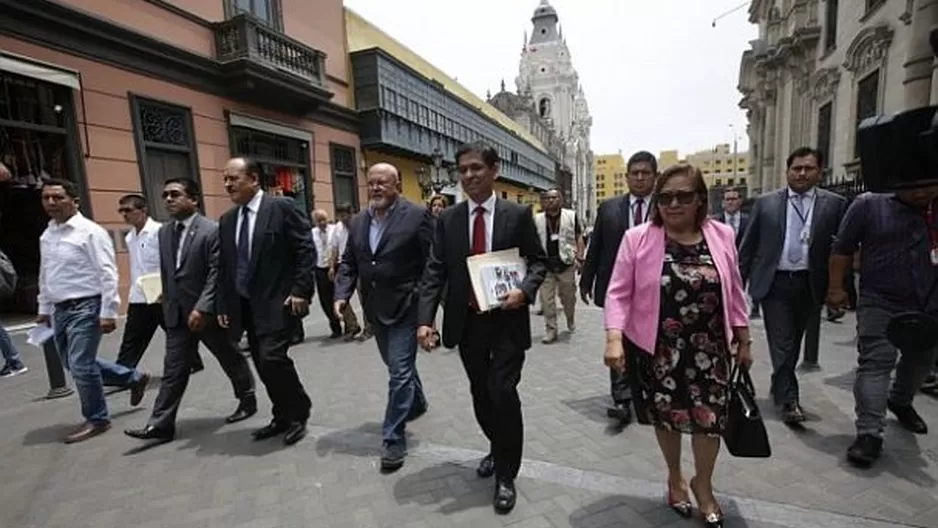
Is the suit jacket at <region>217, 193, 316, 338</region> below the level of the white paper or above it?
above

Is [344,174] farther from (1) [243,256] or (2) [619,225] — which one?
(2) [619,225]

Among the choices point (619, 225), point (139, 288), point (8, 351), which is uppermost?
point (619, 225)

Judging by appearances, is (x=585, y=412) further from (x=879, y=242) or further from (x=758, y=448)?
(x=879, y=242)

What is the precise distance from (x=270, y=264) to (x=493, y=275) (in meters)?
1.82

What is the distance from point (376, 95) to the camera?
49.7ft

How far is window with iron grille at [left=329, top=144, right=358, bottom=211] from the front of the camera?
1457 centimetres

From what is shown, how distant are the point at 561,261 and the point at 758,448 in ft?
14.0

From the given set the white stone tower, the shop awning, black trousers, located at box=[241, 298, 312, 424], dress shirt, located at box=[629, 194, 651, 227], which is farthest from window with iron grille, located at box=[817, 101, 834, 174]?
the white stone tower

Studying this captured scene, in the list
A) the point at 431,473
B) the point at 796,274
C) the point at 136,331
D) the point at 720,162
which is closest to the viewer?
the point at 431,473

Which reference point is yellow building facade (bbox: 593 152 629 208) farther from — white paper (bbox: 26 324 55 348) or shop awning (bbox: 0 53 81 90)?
white paper (bbox: 26 324 55 348)

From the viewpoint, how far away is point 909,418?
134 inches

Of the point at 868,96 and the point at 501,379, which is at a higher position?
the point at 868,96

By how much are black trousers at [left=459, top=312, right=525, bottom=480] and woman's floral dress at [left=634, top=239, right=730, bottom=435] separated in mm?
806

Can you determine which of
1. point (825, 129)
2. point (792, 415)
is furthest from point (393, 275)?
point (825, 129)
